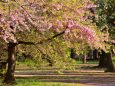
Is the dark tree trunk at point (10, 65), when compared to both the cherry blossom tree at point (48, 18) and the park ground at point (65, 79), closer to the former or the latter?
the park ground at point (65, 79)

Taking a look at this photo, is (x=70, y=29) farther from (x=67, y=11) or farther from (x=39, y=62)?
(x=39, y=62)

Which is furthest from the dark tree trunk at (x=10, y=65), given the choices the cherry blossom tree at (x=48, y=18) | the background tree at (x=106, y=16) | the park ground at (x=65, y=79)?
the background tree at (x=106, y=16)

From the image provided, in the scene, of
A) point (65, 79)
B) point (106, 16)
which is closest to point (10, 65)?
point (65, 79)

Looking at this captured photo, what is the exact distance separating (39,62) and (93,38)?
6332 mm

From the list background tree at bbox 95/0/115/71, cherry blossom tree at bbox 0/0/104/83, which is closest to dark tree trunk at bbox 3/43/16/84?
cherry blossom tree at bbox 0/0/104/83

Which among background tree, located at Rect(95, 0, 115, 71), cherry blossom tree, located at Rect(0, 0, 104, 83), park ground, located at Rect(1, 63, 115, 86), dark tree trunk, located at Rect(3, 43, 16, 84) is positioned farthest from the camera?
background tree, located at Rect(95, 0, 115, 71)

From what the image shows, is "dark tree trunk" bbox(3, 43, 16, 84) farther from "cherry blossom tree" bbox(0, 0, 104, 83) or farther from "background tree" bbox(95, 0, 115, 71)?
"background tree" bbox(95, 0, 115, 71)

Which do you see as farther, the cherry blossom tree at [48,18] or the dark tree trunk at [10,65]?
the dark tree trunk at [10,65]

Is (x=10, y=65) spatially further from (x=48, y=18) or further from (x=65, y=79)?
(x=48, y=18)

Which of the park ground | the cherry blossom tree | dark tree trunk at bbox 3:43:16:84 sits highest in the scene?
the cherry blossom tree

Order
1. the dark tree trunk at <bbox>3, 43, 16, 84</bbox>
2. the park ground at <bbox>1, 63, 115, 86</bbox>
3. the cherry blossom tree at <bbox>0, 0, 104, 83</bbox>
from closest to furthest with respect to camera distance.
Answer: the cherry blossom tree at <bbox>0, 0, 104, 83</bbox>, the dark tree trunk at <bbox>3, 43, 16, 84</bbox>, the park ground at <bbox>1, 63, 115, 86</bbox>

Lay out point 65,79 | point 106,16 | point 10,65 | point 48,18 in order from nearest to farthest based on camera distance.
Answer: point 48,18 → point 10,65 → point 65,79 → point 106,16

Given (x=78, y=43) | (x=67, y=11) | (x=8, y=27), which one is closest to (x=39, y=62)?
(x=78, y=43)

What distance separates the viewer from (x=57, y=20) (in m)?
18.2
